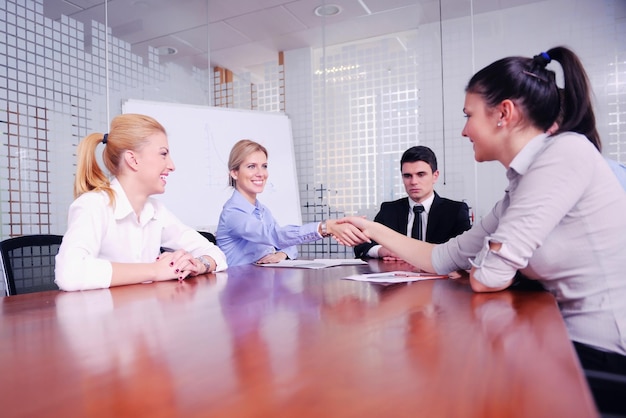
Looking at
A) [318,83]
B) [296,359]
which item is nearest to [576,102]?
[296,359]

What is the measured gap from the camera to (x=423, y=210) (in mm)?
2951

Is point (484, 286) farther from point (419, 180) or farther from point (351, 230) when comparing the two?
point (419, 180)

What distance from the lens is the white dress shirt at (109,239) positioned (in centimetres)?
133

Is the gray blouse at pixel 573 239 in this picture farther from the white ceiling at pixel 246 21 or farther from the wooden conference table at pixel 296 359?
the white ceiling at pixel 246 21

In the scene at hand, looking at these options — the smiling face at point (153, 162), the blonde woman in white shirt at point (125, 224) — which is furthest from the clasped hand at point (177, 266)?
the smiling face at point (153, 162)

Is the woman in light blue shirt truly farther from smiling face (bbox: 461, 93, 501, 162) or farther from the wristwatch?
smiling face (bbox: 461, 93, 501, 162)

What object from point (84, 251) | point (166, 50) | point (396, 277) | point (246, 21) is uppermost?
point (246, 21)

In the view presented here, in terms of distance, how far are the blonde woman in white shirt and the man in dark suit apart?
4.35ft

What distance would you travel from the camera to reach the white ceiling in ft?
13.3

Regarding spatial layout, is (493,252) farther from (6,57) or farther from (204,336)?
(6,57)

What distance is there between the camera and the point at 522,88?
123 centimetres

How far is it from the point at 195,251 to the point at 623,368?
1573 millimetres

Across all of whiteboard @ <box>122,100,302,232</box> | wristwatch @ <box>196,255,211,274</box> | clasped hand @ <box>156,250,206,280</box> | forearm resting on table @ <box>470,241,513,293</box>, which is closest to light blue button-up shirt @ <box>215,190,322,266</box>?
wristwatch @ <box>196,255,211,274</box>

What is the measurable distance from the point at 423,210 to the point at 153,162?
1888mm
